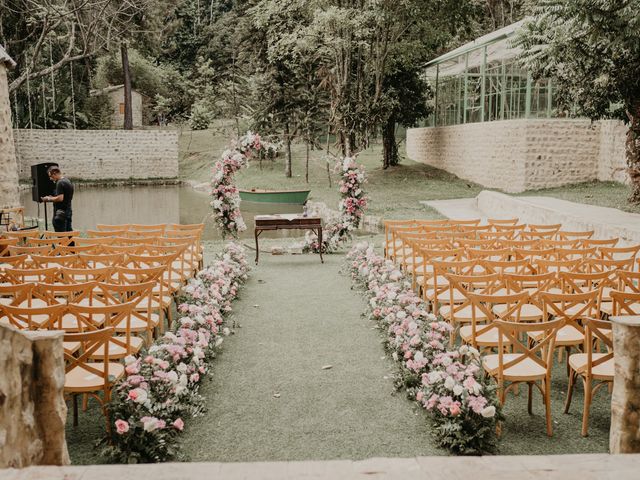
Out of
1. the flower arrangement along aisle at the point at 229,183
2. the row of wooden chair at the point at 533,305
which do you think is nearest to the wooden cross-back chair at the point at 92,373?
the row of wooden chair at the point at 533,305

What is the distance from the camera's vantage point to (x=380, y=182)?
26.0m

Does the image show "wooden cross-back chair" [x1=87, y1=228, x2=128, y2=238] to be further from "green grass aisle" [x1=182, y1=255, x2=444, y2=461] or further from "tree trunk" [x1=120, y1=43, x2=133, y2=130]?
"tree trunk" [x1=120, y1=43, x2=133, y2=130]

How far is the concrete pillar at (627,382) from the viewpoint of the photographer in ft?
10.9

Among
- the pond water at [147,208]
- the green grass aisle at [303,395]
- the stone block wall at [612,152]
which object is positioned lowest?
the green grass aisle at [303,395]

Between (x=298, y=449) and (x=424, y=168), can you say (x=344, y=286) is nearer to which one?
(x=298, y=449)

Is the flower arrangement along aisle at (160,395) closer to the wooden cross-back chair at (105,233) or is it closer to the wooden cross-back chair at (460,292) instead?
the wooden cross-back chair at (460,292)

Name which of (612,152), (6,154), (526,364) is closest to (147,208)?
(6,154)

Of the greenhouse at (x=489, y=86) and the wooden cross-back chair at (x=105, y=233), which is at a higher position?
the greenhouse at (x=489, y=86)

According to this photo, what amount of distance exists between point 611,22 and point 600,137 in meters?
10.8

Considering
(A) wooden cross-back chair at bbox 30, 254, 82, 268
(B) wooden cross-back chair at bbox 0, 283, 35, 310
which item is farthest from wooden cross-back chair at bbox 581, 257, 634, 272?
(A) wooden cross-back chair at bbox 30, 254, 82, 268

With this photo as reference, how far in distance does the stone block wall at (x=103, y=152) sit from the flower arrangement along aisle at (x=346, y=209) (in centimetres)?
2409

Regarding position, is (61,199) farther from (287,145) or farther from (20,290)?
(287,145)

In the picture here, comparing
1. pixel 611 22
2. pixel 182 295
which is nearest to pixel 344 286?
pixel 182 295

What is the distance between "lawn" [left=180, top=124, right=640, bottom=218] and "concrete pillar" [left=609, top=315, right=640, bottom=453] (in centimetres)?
1131
